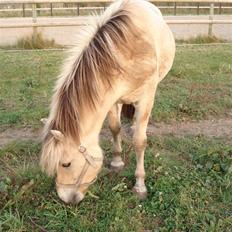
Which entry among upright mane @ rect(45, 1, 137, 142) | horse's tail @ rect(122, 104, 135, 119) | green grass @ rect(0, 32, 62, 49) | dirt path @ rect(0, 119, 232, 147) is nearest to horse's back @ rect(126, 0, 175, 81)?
upright mane @ rect(45, 1, 137, 142)

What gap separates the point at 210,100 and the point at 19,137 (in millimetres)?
2691

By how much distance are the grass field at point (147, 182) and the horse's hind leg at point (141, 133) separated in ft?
0.25

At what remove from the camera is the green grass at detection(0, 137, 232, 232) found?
3.16m

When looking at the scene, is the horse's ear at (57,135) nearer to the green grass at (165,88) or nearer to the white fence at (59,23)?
the green grass at (165,88)

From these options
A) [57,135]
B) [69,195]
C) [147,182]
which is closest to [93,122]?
[57,135]

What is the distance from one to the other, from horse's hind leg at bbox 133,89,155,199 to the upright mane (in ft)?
1.58

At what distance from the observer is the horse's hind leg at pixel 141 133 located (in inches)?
140

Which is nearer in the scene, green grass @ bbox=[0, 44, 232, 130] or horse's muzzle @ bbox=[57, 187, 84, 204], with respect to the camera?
horse's muzzle @ bbox=[57, 187, 84, 204]

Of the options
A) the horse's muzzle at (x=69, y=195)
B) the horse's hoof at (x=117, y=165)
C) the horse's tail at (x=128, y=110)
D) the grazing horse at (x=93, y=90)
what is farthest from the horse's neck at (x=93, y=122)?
the horse's tail at (x=128, y=110)

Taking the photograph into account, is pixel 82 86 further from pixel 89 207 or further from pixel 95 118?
pixel 89 207

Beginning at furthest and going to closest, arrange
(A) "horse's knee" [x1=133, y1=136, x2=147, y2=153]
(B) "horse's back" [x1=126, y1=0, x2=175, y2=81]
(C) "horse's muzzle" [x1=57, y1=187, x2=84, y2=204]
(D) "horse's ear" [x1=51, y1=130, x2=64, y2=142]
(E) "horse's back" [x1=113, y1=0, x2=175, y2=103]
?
(A) "horse's knee" [x1=133, y1=136, x2=147, y2=153] → (B) "horse's back" [x1=126, y1=0, x2=175, y2=81] → (E) "horse's back" [x1=113, y1=0, x2=175, y2=103] → (C) "horse's muzzle" [x1=57, y1=187, x2=84, y2=204] → (D) "horse's ear" [x1=51, y1=130, x2=64, y2=142]

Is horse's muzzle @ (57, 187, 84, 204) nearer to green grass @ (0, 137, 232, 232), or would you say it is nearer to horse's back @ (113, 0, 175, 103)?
green grass @ (0, 137, 232, 232)

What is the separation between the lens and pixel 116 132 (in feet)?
13.4

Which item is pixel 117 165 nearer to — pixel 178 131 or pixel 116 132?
pixel 116 132
